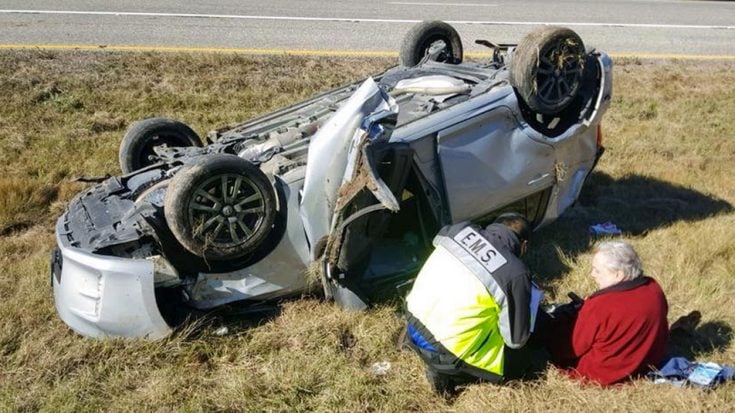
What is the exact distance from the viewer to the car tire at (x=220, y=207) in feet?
11.7

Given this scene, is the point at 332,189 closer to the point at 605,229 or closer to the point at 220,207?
the point at 220,207

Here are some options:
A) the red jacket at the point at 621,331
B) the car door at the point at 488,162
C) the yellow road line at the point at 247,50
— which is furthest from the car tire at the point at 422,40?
the yellow road line at the point at 247,50

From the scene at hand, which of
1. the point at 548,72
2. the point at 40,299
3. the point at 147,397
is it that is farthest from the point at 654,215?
the point at 40,299

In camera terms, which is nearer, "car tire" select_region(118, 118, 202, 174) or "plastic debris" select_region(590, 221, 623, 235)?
"car tire" select_region(118, 118, 202, 174)

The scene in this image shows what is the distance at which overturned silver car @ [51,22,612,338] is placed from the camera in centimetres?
365

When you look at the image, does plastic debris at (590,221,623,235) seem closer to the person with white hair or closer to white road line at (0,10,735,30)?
the person with white hair

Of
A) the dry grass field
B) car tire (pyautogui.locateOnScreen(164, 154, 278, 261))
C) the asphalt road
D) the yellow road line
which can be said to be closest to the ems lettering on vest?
the dry grass field

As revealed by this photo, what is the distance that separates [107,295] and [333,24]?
30.7 feet

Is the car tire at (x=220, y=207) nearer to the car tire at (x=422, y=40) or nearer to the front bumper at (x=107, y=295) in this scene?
the front bumper at (x=107, y=295)

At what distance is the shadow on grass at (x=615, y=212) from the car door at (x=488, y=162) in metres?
0.65

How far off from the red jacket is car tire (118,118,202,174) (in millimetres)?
3073

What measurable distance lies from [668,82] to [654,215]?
15.0 ft

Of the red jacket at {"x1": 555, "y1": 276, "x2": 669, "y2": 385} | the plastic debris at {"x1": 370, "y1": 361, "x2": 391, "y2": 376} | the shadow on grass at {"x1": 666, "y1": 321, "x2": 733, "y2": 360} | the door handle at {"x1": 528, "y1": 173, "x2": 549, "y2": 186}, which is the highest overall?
the door handle at {"x1": 528, "y1": 173, "x2": 549, "y2": 186}

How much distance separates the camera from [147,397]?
3543mm
